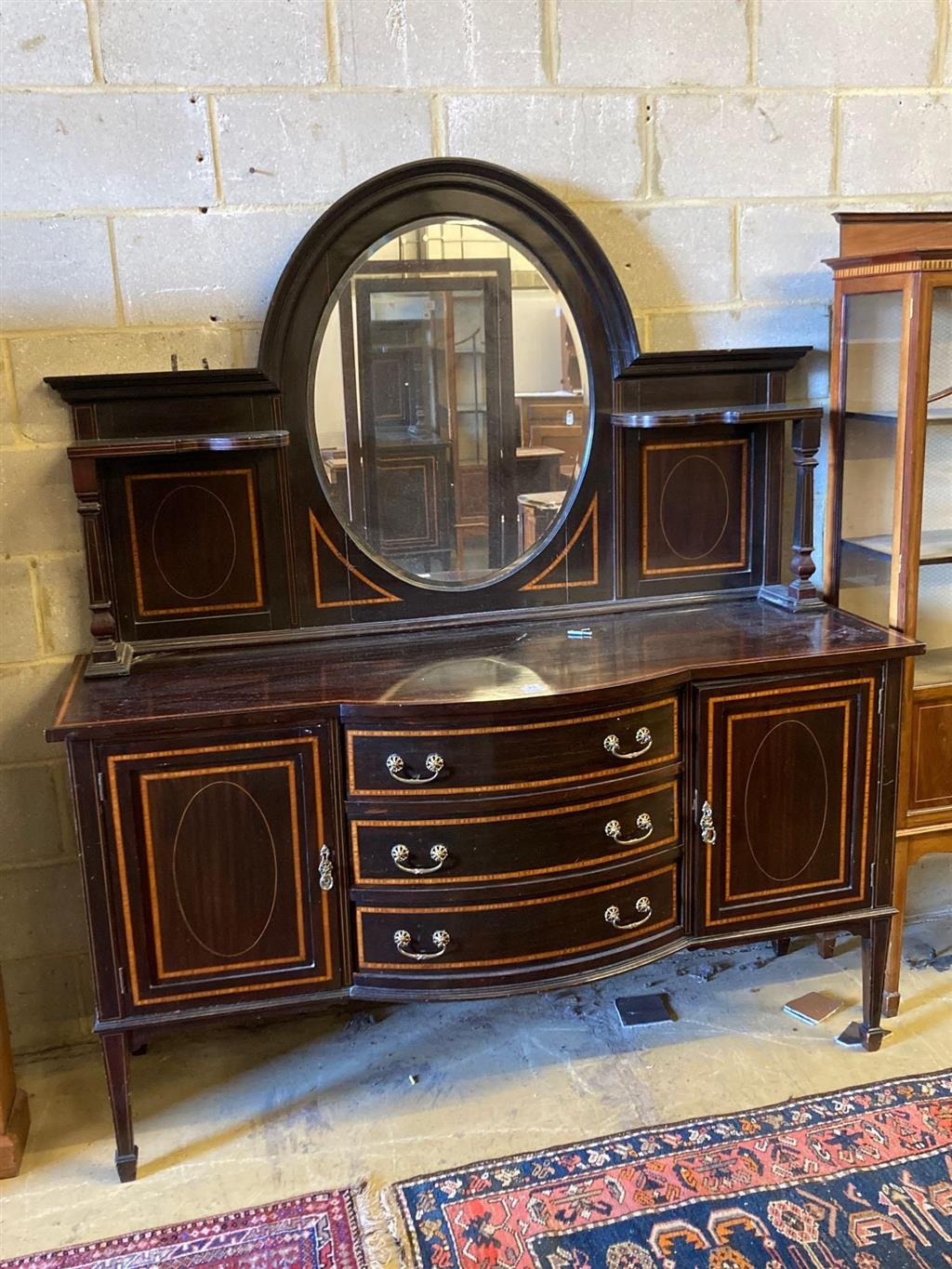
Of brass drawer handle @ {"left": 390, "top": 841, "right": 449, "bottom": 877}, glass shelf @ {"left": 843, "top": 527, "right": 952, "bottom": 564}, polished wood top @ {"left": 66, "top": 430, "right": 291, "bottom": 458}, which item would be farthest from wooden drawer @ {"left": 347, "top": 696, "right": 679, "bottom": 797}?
glass shelf @ {"left": 843, "top": 527, "right": 952, "bottom": 564}

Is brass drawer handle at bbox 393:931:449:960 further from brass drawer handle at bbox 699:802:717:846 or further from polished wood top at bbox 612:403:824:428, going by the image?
polished wood top at bbox 612:403:824:428

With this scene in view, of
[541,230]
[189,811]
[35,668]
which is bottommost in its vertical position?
[189,811]

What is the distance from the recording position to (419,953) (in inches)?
85.6

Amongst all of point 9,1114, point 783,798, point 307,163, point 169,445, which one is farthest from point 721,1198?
point 307,163

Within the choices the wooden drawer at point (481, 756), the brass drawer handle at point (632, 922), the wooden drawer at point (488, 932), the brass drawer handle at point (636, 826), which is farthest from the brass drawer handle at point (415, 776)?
the brass drawer handle at point (632, 922)

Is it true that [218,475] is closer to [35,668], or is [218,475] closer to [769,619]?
[35,668]

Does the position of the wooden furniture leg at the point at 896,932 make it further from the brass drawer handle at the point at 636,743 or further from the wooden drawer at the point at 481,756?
the wooden drawer at the point at 481,756

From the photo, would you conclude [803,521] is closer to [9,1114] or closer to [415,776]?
[415,776]

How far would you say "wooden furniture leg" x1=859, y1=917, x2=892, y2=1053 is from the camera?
2461 millimetres

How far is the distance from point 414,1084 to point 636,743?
903mm

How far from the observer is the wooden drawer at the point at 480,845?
211cm

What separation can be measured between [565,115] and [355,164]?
1.56 ft

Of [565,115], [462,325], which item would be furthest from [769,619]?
[565,115]

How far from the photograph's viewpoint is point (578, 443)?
2527 millimetres
